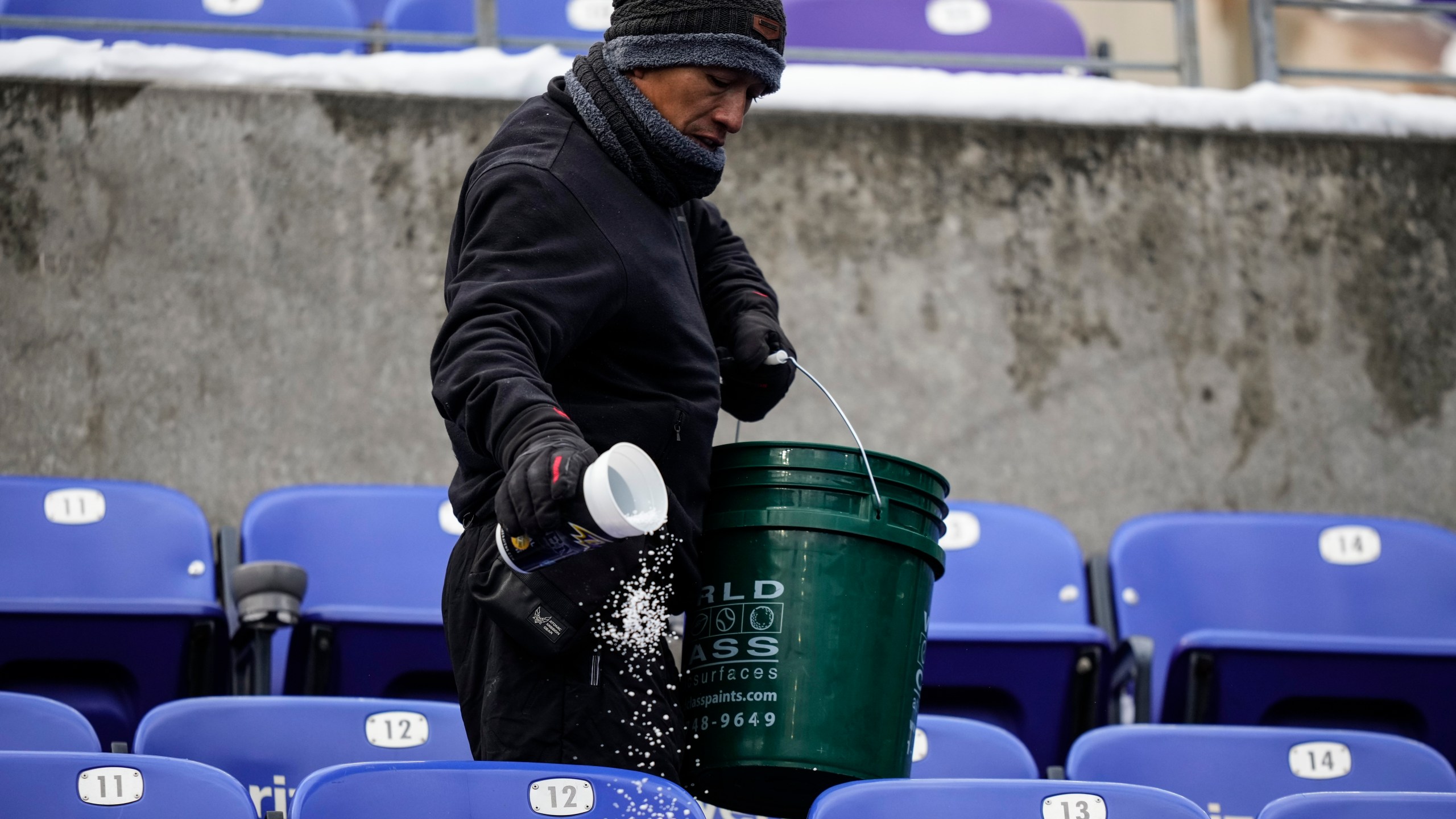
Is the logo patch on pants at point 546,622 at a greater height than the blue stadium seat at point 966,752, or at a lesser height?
greater

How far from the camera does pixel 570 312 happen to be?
2.04 metres

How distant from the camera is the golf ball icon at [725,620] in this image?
7.50 feet

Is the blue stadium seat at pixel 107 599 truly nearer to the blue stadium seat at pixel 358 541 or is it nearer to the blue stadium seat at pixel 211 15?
the blue stadium seat at pixel 358 541

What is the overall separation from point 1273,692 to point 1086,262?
4.99 ft

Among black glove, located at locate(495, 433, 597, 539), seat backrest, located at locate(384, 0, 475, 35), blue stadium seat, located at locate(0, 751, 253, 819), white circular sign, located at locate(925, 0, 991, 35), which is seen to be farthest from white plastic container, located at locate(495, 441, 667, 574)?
white circular sign, located at locate(925, 0, 991, 35)

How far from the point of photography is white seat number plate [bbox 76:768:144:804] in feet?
6.56

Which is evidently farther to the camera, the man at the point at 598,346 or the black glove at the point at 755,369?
the black glove at the point at 755,369

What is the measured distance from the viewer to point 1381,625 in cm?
379

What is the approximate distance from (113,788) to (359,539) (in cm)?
157

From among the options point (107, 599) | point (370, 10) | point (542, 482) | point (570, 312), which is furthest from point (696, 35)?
point (370, 10)

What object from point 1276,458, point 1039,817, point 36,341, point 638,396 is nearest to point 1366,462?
point 1276,458

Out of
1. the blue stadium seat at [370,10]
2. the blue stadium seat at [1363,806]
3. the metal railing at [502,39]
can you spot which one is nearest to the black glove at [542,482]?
the blue stadium seat at [1363,806]

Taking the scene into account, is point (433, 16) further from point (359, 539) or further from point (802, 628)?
point (802, 628)

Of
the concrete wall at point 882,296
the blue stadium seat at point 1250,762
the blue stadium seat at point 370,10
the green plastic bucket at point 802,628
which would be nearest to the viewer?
the green plastic bucket at point 802,628
